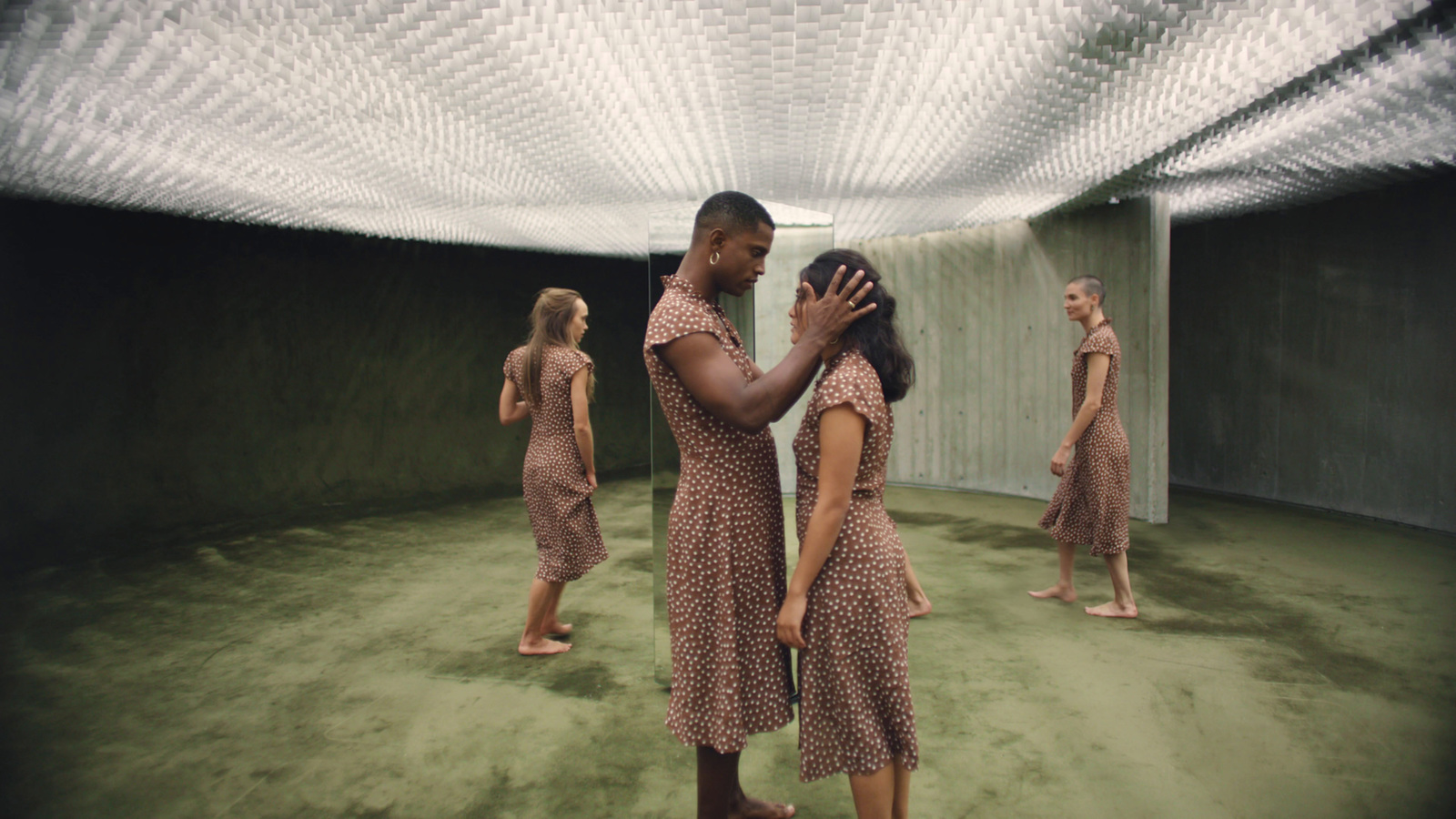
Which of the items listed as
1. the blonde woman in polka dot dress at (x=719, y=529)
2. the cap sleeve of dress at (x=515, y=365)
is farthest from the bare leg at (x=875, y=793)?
the cap sleeve of dress at (x=515, y=365)

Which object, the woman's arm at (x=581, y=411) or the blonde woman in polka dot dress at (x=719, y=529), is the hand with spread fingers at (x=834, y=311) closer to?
the blonde woman in polka dot dress at (x=719, y=529)

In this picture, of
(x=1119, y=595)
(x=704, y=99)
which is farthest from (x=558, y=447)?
(x=1119, y=595)

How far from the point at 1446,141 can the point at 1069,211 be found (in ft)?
7.56

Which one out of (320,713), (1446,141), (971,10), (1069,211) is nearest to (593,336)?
(1069,211)

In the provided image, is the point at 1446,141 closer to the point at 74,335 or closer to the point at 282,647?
the point at 282,647

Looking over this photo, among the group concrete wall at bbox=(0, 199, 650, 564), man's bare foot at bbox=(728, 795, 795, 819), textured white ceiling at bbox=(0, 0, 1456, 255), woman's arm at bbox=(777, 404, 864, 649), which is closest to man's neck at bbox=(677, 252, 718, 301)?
woman's arm at bbox=(777, 404, 864, 649)

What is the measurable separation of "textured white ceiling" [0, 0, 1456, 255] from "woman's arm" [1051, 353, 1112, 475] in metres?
1.14

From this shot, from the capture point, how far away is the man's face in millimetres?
1630

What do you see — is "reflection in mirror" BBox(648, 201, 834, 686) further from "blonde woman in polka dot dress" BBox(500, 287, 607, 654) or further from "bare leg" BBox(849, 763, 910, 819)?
"bare leg" BBox(849, 763, 910, 819)

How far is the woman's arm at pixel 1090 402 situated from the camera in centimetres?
341

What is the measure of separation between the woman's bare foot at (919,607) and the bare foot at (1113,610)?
0.80 metres

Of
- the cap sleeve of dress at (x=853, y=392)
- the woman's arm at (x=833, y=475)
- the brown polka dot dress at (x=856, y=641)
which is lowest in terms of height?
the brown polka dot dress at (x=856, y=641)

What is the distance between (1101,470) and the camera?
138 inches

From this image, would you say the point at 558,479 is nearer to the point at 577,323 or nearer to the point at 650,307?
the point at 577,323
